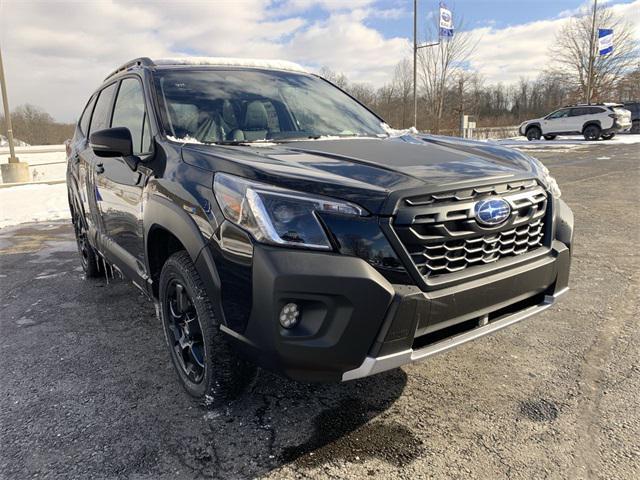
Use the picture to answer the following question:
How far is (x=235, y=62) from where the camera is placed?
345 centimetres

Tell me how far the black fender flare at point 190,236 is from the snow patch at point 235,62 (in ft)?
3.81

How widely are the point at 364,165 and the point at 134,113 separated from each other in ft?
5.95

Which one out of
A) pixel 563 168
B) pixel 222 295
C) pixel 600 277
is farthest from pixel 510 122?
pixel 222 295

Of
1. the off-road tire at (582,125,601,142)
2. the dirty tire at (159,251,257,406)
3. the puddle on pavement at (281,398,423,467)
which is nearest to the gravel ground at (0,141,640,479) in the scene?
Result: the puddle on pavement at (281,398,423,467)

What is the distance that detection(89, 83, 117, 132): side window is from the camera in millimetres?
3825

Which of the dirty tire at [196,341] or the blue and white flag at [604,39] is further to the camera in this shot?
the blue and white flag at [604,39]

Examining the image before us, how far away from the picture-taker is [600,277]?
4344 mm

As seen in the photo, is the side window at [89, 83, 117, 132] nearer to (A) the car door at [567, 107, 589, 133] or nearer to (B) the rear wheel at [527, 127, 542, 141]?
(A) the car door at [567, 107, 589, 133]

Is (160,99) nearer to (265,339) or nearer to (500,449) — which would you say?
(265,339)

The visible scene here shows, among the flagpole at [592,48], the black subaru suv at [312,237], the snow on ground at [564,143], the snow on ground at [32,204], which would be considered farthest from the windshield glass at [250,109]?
the flagpole at [592,48]

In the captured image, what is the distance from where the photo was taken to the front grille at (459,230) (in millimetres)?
1927

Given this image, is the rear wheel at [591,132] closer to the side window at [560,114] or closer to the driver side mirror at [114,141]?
the side window at [560,114]

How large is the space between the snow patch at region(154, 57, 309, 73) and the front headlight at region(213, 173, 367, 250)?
1721 millimetres

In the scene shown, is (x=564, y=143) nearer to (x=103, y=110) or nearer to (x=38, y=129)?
(x=103, y=110)
